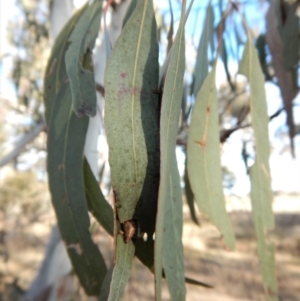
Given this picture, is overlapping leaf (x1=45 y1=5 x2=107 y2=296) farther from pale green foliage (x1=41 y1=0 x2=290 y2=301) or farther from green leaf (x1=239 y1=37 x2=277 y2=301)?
green leaf (x1=239 y1=37 x2=277 y2=301)

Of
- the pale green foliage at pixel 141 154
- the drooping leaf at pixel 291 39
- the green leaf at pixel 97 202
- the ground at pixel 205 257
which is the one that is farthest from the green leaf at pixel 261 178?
the ground at pixel 205 257

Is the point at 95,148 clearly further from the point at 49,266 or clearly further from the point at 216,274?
the point at 216,274

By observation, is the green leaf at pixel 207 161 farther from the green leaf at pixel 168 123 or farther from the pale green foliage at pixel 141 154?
the green leaf at pixel 168 123

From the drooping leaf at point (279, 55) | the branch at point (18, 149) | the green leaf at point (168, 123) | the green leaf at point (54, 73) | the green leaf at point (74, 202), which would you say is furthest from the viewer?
the branch at point (18, 149)

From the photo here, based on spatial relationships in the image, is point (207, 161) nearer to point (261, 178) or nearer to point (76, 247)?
point (261, 178)

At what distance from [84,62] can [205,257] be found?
2615 mm

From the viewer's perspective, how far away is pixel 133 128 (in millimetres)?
472

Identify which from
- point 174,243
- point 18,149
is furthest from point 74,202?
point 18,149

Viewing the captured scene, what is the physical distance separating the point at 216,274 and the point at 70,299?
156 centimetres

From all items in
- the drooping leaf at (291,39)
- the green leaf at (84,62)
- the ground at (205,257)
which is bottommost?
the ground at (205,257)

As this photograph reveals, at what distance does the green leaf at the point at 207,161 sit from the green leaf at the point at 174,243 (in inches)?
3.0

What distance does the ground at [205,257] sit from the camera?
2.52m

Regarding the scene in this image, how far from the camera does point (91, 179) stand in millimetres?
732

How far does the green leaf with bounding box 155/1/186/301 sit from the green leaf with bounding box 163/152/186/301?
0.12 metres
